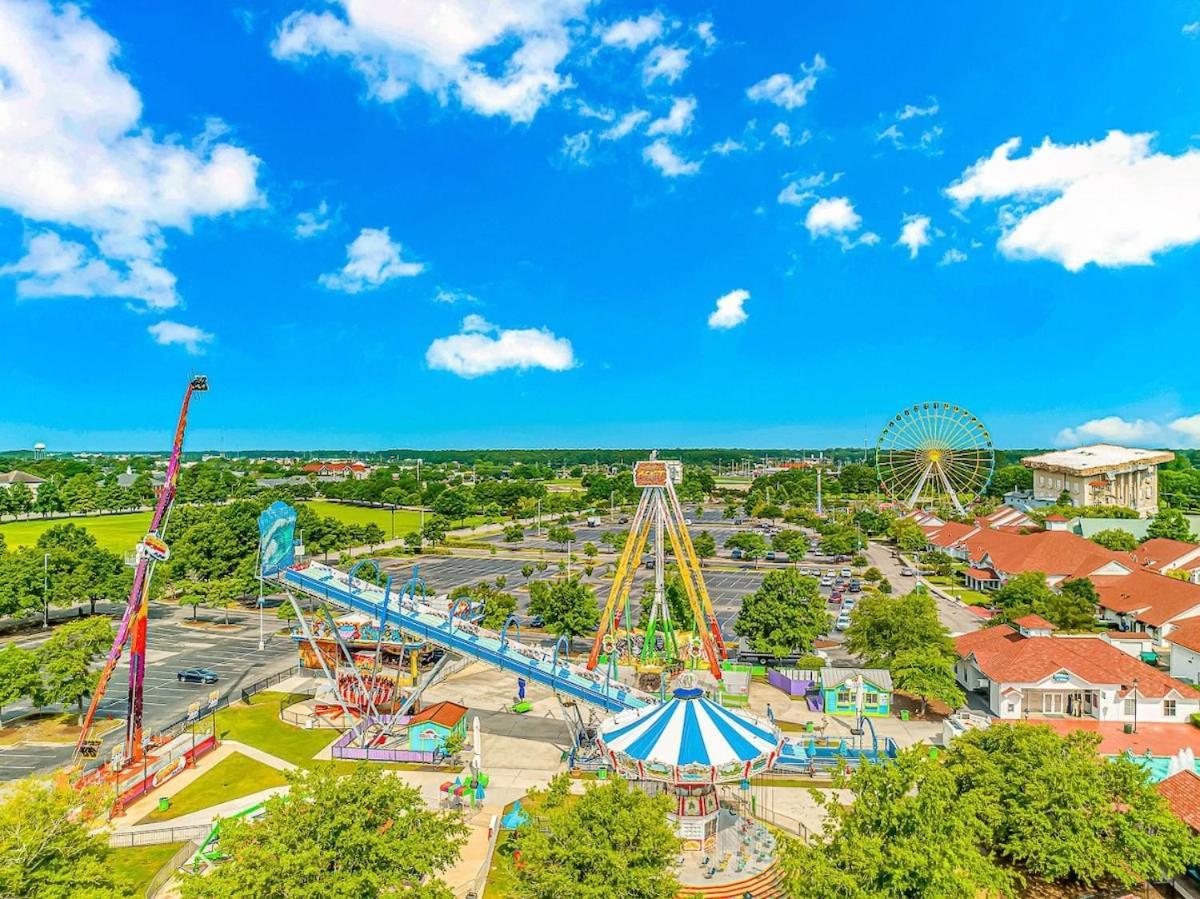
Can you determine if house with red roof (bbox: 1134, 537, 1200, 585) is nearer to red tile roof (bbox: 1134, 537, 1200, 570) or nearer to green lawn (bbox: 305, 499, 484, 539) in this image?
red tile roof (bbox: 1134, 537, 1200, 570)

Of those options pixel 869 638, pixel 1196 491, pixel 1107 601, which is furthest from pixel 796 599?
pixel 1196 491

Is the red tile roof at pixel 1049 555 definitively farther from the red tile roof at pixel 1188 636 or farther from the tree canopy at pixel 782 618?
the tree canopy at pixel 782 618

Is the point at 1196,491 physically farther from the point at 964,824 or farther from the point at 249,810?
the point at 249,810

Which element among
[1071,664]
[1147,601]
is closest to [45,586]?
[1071,664]

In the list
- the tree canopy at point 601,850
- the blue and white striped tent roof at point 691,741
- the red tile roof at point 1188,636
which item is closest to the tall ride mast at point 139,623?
the blue and white striped tent roof at point 691,741

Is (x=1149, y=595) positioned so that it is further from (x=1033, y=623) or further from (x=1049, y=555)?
(x=1033, y=623)

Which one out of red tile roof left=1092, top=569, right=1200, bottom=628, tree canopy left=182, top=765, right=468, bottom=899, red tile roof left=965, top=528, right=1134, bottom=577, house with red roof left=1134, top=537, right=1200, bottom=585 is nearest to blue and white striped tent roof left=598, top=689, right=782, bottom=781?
tree canopy left=182, top=765, right=468, bottom=899

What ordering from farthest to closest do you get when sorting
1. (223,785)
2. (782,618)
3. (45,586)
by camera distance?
A: (45,586)
(782,618)
(223,785)
